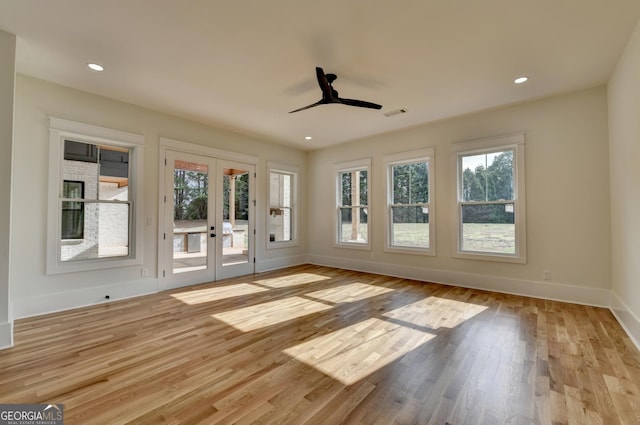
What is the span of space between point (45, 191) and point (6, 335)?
1.80 m

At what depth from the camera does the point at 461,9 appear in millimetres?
2396

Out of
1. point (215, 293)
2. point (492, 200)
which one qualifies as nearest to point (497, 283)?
point (492, 200)

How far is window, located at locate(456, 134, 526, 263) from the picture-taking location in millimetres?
4430

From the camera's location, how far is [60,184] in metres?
3.80

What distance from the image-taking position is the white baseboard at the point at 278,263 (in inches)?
245

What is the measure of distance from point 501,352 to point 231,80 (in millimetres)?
4121

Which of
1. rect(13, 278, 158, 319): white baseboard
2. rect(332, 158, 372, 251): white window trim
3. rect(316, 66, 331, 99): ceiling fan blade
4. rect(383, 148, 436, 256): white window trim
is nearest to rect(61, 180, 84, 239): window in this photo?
rect(13, 278, 158, 319): white baseboard

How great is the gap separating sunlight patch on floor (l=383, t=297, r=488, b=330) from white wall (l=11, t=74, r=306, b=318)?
3822mm

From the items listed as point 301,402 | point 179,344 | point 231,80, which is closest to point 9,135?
point 231,80

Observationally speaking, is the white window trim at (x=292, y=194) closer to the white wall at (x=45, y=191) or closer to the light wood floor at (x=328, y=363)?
the white wall at (x=45, y=191)

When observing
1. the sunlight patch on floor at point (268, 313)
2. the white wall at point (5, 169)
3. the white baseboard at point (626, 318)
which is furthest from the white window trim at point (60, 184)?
the white baseboard at point (626, 318)

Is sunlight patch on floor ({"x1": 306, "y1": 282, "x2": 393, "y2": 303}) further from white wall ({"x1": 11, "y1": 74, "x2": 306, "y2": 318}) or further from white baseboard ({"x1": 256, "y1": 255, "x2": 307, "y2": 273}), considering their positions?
white wall ({"x1": 11, "y1": 74, "x2": 306, "y2": 318})

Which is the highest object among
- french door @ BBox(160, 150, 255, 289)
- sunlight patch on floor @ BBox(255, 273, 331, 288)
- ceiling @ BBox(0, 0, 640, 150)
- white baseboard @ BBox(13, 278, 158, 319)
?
ceiling @ BBox(0, 0, 640, 150)

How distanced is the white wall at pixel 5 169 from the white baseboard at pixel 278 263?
3.84 metres
